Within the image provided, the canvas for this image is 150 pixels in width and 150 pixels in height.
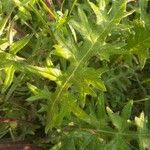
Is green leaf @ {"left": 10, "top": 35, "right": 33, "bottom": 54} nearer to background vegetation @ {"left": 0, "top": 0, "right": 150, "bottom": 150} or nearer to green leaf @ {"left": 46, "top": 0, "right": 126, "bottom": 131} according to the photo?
background vegetation @ {"left": 0, "top": 0, "right": 150, "bottom": 150}

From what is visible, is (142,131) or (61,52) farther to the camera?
(142,131)

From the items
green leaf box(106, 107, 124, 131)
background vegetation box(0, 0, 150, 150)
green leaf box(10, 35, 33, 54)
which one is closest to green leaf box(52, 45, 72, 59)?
background vegetation box(0, 0, 150, 150)

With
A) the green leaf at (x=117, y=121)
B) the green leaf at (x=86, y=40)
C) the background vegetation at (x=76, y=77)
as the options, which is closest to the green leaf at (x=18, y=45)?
the background vegetation at (x=76, y=77)

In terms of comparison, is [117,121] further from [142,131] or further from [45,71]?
[45,71]

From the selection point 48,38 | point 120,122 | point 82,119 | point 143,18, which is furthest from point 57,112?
point 143,18

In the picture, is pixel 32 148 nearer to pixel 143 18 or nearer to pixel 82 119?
pixel 82 119

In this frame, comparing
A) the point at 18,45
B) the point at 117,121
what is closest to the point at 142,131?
the point at 117,121

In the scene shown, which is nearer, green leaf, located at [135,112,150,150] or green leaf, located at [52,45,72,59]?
green leaf, located at [52,45,72,59]

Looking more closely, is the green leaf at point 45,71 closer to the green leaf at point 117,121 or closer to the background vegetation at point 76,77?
the background vegetation at point 76,77
